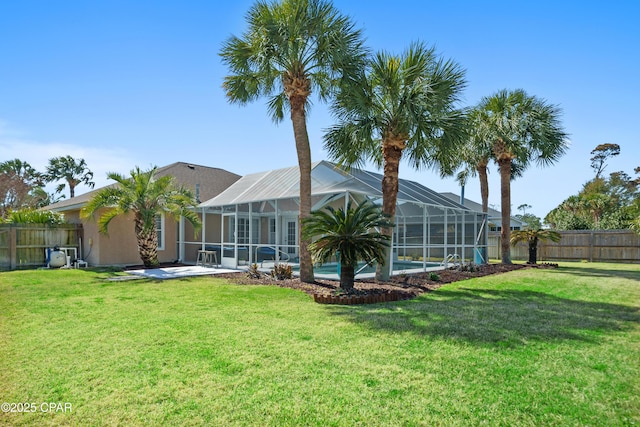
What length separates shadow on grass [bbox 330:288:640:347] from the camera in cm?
558

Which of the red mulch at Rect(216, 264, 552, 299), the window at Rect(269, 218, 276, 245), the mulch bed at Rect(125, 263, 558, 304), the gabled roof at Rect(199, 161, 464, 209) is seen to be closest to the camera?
the mulch bed at Rect(125, 263, 558, 304)

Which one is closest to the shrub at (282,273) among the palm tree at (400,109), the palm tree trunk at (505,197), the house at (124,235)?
the palm tree at (400,109)

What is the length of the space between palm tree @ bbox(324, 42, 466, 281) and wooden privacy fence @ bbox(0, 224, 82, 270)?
1302 centimetres

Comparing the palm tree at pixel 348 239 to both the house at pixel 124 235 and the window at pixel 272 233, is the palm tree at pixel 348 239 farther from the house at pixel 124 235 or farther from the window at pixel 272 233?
the window at pixel 272 233

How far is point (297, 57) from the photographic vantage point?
1046 centimetres

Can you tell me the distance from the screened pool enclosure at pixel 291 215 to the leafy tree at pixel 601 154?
3653 cm

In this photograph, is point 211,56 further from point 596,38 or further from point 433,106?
point 596,38

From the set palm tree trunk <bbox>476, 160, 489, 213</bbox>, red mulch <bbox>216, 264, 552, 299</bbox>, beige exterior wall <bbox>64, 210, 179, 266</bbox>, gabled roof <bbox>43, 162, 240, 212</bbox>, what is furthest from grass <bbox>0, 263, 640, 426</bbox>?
gabled roof <bbox>43, 162, 240, 212</bbox>

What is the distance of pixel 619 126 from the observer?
60.6ft

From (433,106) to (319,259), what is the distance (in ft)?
16.5

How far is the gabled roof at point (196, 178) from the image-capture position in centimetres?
1994

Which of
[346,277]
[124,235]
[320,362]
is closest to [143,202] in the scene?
[124,235]

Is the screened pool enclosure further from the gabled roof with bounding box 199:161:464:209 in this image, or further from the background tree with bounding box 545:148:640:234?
the background tree with bounding box 545:148:640:234

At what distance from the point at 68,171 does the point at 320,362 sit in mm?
43240
